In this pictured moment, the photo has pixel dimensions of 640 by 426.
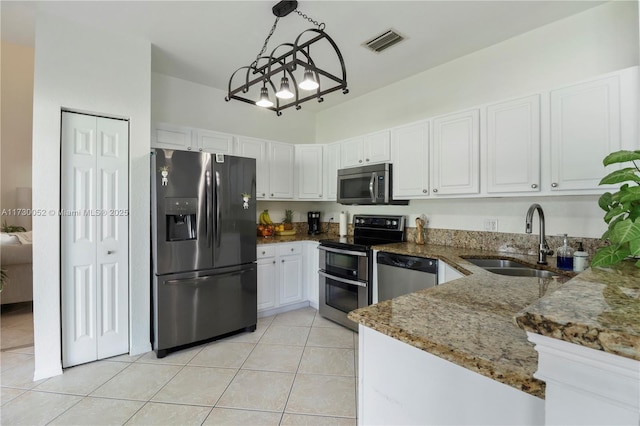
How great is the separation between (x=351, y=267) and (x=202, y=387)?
67.8 inches

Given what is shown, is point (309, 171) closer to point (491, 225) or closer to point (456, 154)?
point (456, 154)

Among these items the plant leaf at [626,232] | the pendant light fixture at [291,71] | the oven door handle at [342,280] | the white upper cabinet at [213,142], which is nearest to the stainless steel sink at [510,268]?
the oven door handle at [342,280]

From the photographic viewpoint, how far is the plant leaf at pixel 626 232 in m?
0.80

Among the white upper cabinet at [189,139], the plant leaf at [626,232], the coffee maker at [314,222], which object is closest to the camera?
the plant leaf at [626,232]

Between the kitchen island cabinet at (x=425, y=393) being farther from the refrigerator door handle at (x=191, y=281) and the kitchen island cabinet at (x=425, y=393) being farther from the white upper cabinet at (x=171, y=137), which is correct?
the white upper cabinet at (x=171, y=137)

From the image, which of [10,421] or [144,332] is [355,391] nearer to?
[144,332]

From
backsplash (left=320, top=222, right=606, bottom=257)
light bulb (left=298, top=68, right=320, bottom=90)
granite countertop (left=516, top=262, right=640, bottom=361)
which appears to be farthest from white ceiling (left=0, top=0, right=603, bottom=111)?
granite countertop (left=516, top=262, right=640, bottom=361)

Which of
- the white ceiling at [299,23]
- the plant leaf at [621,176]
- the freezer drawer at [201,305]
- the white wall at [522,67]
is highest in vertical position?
the white ceiling at [299,23]

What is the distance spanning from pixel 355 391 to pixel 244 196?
2.00 meters

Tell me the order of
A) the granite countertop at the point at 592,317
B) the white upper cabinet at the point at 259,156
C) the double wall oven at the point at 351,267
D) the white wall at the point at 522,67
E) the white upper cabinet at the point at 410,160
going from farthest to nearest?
the white upper cabinet at the point at 259,156
the double wall oven at the point at 351,267
the white upper cabinet at the point at 410,160
the white wall at the point at 522,67
the granite countertop at the point at 592,317

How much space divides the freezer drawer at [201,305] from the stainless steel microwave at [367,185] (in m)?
1.43

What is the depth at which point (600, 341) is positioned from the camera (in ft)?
1.51

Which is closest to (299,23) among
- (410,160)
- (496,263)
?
(410,160)

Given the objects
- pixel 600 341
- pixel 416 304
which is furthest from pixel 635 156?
pixel 600 341
